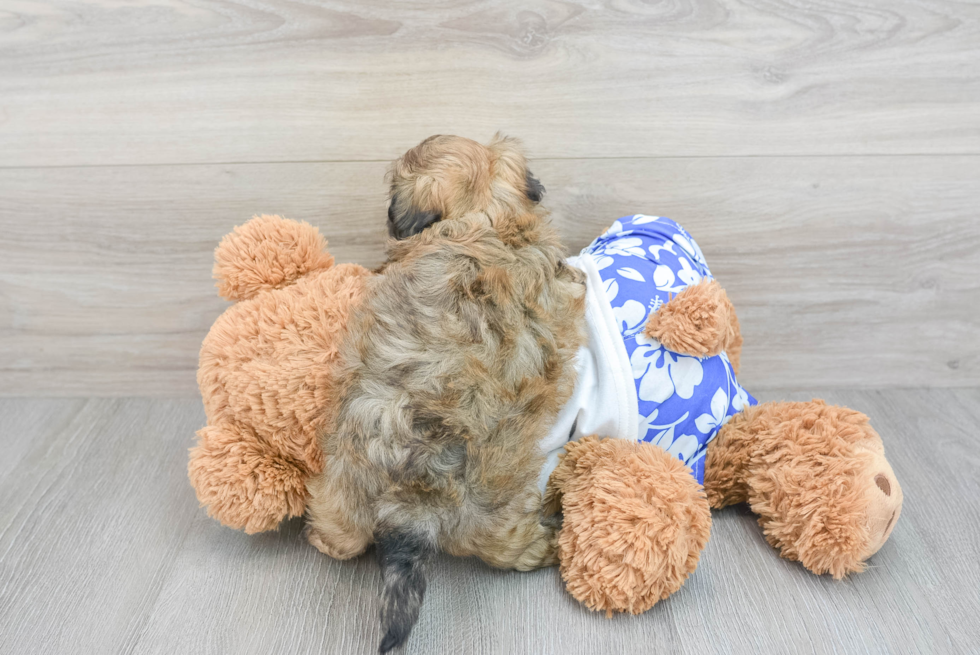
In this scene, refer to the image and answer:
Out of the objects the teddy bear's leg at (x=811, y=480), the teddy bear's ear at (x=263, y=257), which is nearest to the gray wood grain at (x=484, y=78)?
the teddy bear's ear at (x=263, y=257)

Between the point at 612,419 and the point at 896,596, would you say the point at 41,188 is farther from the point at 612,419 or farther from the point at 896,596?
the point at 896,596

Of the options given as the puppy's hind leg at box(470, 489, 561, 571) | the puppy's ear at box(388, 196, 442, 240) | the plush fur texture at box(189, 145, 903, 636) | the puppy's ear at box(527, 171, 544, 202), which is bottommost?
the puppy's hind leg at box(470, 489, 561, 571)

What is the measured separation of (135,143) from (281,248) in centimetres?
37

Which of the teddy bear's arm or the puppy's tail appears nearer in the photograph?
the puppy's tail

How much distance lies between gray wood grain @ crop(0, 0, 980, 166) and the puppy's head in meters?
0.27

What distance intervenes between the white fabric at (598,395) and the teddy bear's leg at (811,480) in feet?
0.58

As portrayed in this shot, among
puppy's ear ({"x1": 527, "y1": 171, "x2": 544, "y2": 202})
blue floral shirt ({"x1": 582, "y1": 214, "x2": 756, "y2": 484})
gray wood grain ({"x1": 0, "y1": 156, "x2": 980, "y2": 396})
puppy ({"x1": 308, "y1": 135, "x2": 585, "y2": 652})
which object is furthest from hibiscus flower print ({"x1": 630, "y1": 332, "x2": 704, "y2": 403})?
gray wood grain ({"x1": 0, "y1": 156, "x2": 980, "y2": 396})

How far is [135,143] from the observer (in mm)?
1095

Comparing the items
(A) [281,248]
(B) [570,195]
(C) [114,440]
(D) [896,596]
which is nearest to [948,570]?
(D) [896,596]

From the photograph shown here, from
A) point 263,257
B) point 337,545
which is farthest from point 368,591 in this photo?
point 263,257

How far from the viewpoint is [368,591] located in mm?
865

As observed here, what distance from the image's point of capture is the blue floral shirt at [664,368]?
87cm

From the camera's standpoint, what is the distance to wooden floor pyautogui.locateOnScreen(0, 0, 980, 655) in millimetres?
913

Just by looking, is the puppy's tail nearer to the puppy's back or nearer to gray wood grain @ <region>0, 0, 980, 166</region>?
the puppy's back
